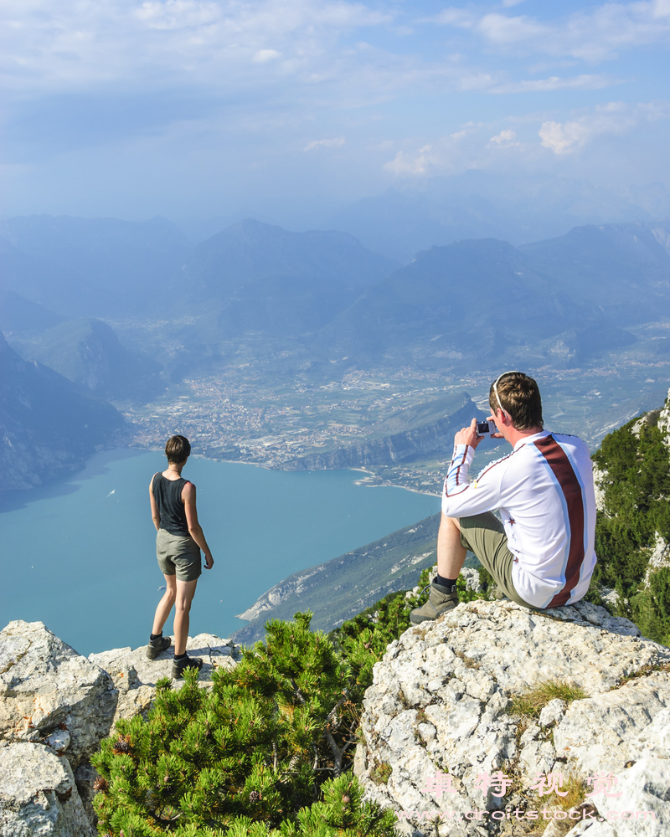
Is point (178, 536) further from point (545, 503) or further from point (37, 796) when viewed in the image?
point (545, 503)

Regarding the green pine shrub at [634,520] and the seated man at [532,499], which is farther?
the green pine shrub at [634,520]

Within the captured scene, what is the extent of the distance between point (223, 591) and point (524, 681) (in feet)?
350

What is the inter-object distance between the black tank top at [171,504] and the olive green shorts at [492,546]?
9.64 feet

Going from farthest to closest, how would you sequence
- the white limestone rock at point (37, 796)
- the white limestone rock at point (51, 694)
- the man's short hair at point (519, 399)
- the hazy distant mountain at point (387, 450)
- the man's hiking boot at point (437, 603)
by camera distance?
the hazy distant mountain at point (387, 450) → the man's hiking boot at point (437, 603) → the white limestone rock at point (51, 694) → the man's short hair at point (519, 399) → the white limestone rock at point (37, 796)

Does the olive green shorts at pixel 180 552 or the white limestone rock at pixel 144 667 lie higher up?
the olive green shorts at pixel 180 552

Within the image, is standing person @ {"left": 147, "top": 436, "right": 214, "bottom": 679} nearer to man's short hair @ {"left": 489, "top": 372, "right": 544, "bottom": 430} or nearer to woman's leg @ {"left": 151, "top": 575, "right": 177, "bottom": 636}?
woman's leg @ {"left": 151, "top": 575, "right": 177, "bottom": 636}

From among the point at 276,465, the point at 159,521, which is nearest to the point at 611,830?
the point at 159,521

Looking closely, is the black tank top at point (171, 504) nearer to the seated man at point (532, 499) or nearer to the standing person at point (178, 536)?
the standing person at point (178, 536)

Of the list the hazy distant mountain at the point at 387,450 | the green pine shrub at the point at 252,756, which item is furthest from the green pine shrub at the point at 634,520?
the hazy distant mountain at the point at 387,450

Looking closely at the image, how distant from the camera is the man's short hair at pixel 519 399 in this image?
360 cm

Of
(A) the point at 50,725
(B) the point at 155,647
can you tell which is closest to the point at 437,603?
(A) the point at 50,725

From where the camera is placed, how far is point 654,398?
186 meters

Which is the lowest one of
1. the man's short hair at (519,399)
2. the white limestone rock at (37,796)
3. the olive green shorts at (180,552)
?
the white limestone rock at (37,796)

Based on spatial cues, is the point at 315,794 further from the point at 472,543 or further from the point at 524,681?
the point at 472,543
